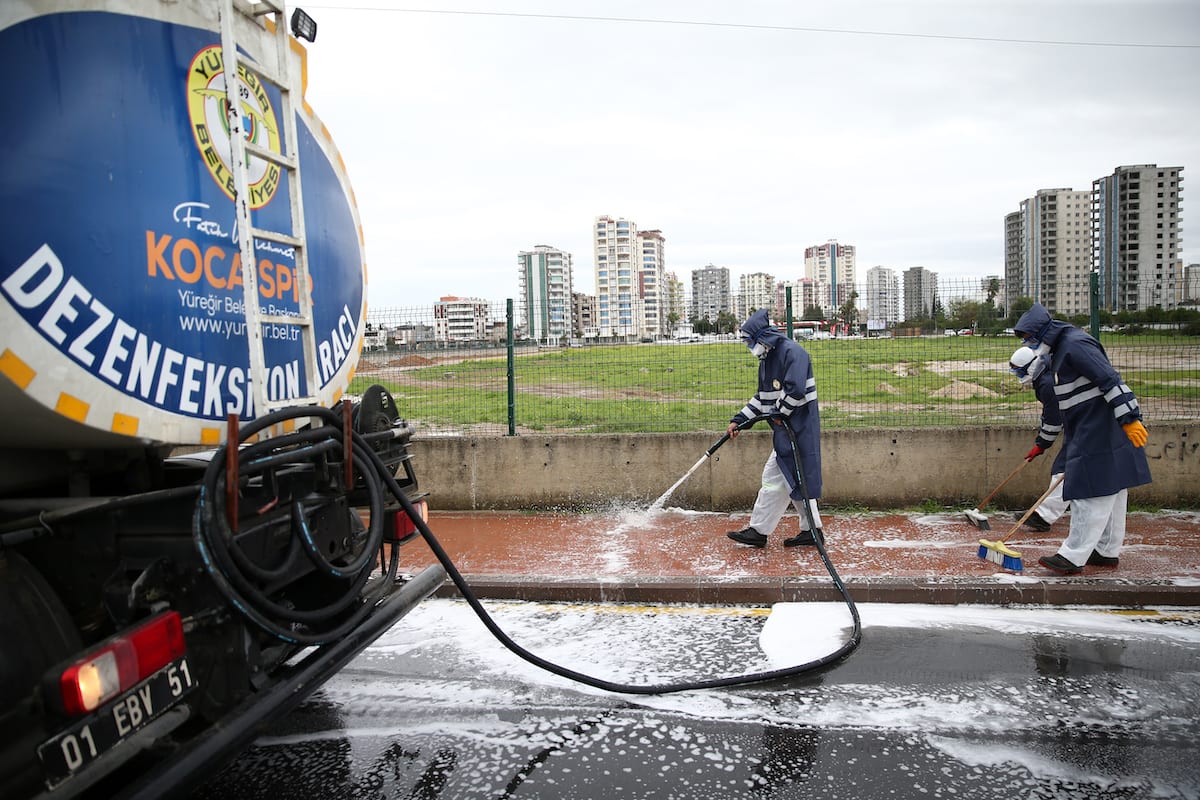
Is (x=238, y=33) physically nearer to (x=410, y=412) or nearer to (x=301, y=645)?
(x=301, y=645)

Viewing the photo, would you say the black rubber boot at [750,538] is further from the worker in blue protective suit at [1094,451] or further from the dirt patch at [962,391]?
the dirt patch at [962,391]

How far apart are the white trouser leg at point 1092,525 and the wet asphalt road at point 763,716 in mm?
611

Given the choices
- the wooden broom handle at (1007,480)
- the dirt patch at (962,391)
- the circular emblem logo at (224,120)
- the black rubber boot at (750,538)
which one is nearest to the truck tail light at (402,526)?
the circular emblem logo at (224,120)

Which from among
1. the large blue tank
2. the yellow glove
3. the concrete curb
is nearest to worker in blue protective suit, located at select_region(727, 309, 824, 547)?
the concrete curb

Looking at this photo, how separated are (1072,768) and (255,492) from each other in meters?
3.41

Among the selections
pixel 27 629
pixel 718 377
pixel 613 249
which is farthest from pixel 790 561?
pixel 613 249

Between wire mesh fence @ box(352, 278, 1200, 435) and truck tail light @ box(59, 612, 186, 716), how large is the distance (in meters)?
4.48

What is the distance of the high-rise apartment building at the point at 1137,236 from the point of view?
795 centimetres

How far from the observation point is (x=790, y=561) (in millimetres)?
6172

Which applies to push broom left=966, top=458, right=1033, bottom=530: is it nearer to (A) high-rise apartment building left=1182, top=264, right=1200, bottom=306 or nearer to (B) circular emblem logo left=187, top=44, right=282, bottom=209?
(A) high-rise apartment building left=1182, top=264, right=1200, bottom=306

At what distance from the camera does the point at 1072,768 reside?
3164mm

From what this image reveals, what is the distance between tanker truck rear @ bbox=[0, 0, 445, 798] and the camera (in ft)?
6.97

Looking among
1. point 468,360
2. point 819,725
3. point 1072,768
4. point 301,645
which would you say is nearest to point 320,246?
point 301,645

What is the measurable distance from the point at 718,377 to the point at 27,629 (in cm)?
974
